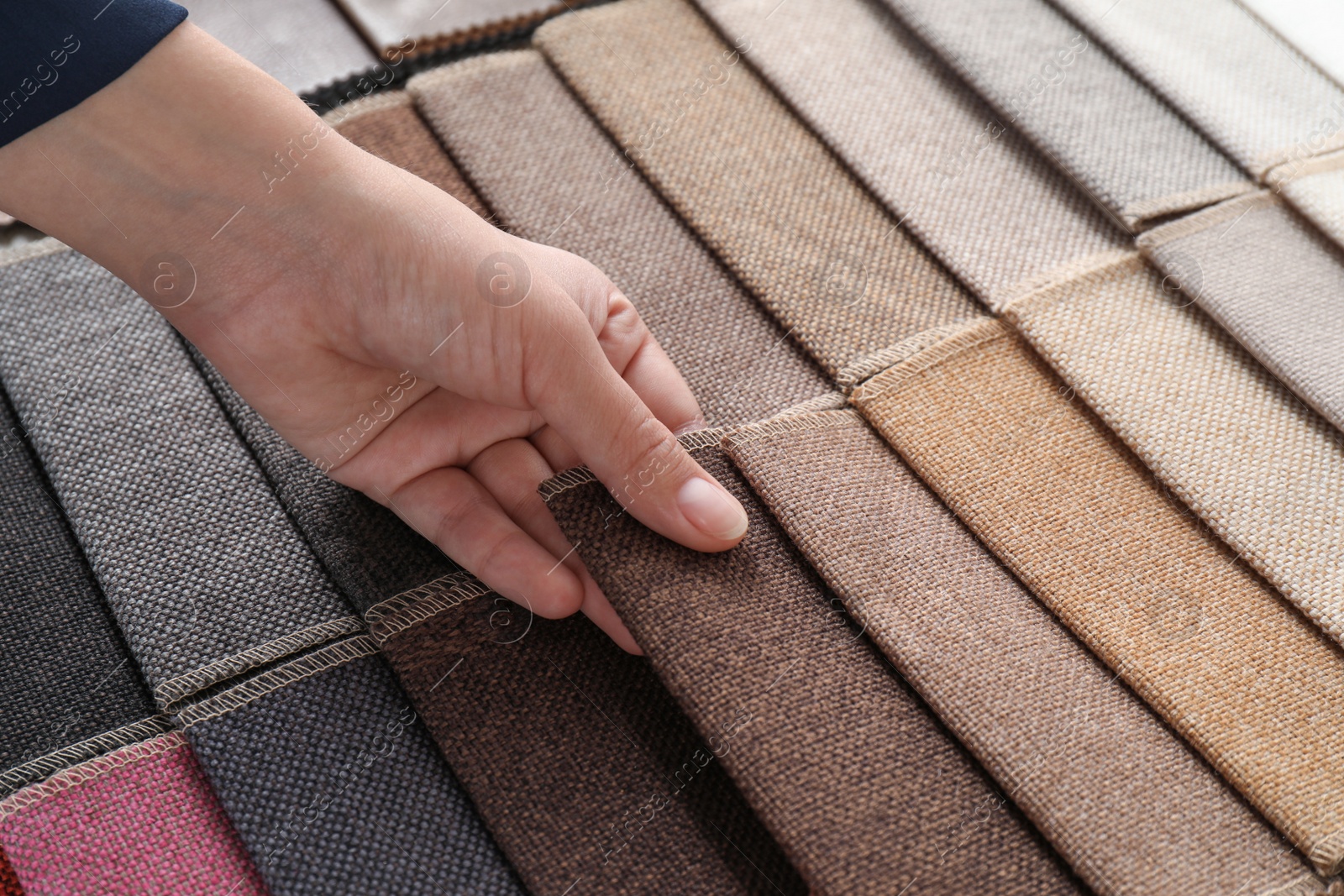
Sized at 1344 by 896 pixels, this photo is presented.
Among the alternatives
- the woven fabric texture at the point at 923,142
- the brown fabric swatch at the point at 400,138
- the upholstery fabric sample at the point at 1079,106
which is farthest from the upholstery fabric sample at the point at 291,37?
the upholstery fabric sample at the point at 1079,106

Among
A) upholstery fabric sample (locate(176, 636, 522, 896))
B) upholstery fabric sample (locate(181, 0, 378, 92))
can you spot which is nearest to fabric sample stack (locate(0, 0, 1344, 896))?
upholstery fabric sample (locate(176, 636, 522, 896))

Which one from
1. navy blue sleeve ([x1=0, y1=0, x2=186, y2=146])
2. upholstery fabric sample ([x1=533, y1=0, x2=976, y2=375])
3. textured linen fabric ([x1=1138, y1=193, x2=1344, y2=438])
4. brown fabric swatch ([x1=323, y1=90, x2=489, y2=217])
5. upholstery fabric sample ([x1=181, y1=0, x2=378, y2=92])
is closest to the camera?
navy blue sleeve ([x1=0, y1=0, x2=186, y2=146])

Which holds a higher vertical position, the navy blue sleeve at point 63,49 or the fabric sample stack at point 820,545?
the navy blue sleeve at point 63,49

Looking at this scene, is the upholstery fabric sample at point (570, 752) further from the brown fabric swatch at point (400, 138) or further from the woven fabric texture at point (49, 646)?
the brown fabric swatch at point (400, 138)

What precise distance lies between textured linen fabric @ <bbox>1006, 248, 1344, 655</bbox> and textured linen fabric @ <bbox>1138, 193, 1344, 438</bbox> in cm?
1

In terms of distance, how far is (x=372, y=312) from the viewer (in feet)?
3.30

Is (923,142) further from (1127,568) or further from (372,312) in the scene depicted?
(372,312)

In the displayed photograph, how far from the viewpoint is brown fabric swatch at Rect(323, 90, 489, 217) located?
1291 mm

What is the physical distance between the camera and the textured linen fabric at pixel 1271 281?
1.03 metres

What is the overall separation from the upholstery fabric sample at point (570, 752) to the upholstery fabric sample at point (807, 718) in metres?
0.07

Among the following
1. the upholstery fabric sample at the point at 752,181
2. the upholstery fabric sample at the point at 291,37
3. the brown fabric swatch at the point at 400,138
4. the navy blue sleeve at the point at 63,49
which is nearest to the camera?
the navy blue sleeve at the point at 63,49

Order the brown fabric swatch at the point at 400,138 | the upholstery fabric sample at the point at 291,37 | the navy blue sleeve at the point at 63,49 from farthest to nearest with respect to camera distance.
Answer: the upholstery fabric sample at the point at 291,37, the brown fabric swatch at the point at 400,138, the navy blue sleeve at the point at 63,49

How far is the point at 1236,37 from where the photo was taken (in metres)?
1.32

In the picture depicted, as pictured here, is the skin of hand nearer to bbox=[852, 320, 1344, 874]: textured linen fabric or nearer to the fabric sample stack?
the fabric sample stack
